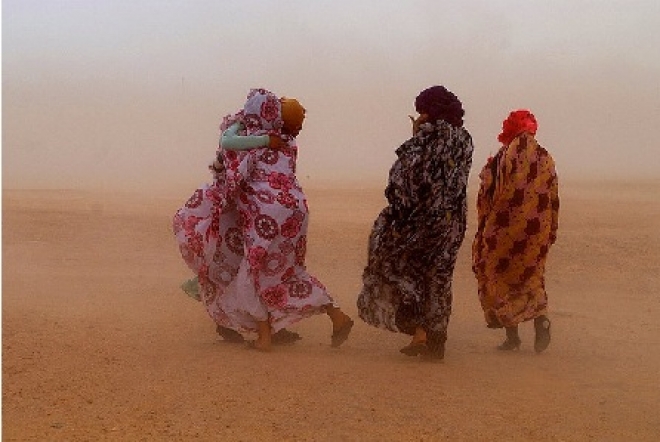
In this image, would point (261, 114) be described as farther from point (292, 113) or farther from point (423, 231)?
point (423, 231)

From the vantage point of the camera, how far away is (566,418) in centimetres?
527

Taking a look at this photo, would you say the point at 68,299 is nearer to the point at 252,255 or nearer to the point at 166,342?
the point at 166,342

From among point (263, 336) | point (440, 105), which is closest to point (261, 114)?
point (440, 105)

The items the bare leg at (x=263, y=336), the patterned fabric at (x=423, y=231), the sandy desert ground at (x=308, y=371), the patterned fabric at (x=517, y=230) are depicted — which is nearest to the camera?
the sandy desert ground at (x=308, y=371)

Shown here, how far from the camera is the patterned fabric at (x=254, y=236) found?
689 centimetres

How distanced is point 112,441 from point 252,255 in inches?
101

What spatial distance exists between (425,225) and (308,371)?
142 centimetres

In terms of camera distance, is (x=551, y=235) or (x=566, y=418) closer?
(x=566, y=418)

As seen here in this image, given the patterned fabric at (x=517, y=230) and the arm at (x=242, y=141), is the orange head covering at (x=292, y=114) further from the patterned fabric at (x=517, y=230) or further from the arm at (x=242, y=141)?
the patterned fabric at (x=517, y=230)

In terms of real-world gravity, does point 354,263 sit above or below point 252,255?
A: below

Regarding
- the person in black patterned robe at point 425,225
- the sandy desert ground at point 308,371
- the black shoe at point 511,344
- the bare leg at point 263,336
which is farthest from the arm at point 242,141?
the black shoe at point 511,344

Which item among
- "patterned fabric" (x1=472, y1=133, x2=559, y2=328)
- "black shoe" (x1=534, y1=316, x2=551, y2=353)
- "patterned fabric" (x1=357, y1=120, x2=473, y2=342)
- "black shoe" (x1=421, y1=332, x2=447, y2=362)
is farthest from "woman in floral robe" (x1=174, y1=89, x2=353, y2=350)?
"black shoe" (x1=534, y1=316, x2=551, y2=353)

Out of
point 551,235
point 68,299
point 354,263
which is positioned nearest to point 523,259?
point 551,235

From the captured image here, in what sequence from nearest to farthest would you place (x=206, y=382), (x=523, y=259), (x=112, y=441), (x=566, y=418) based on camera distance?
1. (x=112, y=441)
2. (x=566, y=418)
3. (x=206, y=382)
4. (x=523, y=259)
